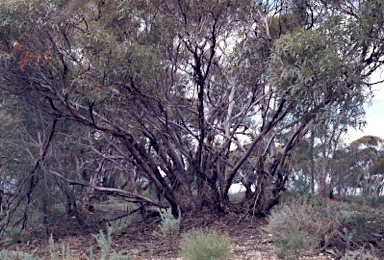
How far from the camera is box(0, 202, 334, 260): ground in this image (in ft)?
28.9

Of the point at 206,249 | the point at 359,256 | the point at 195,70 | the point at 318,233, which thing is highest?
the point at 195,70

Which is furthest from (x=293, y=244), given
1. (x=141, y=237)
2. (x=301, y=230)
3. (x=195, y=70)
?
(x=195, y=70)

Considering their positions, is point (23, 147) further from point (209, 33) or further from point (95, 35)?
point (209, 33)

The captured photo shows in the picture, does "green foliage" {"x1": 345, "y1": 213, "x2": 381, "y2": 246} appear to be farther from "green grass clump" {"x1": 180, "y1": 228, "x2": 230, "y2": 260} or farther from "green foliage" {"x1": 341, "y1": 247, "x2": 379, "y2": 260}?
"green grass clump" {"x1": 180, "y1": 228, "x2": 230, "y2": 260}

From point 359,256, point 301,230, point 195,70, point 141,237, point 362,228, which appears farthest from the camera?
point 195,70

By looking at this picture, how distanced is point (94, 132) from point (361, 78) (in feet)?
21.2

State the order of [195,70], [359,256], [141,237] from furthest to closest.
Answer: [195,70] < [141,237] < [359,256]

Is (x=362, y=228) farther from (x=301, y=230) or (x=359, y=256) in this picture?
Answer: (x=359, y=256)

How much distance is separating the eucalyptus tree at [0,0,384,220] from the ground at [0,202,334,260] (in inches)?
29.4

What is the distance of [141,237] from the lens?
11.0m

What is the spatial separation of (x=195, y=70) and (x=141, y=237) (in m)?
3.69

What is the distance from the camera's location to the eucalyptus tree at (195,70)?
8.77m

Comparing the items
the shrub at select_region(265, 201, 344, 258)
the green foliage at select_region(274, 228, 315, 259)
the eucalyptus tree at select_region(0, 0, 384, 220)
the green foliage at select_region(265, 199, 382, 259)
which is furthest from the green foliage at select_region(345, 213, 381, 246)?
the eucalyptus tree at select_region(0, 0, 384, 220)

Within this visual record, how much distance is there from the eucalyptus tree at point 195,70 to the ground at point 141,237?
0.75 metres
